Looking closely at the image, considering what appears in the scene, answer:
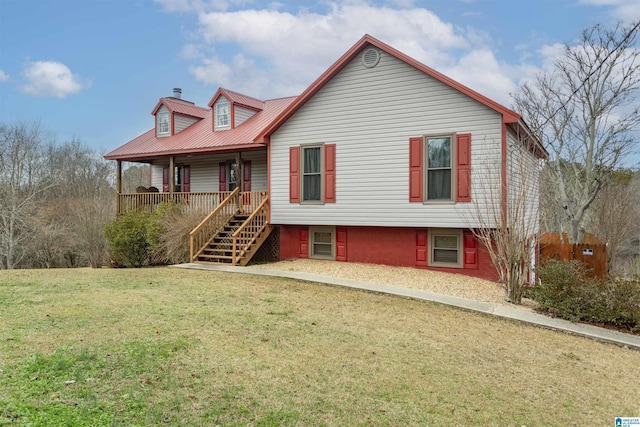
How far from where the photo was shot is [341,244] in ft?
48.7

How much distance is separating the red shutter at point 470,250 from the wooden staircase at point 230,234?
21.4 feet

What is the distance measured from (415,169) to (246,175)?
28.0ft

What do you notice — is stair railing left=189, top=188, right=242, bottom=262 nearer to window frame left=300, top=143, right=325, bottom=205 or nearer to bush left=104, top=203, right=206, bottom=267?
bush left=104, top=203, right=206, bottom=267

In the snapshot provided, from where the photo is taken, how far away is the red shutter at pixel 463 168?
40.9ft

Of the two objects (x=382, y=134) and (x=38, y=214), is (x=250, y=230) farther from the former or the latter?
(x=38, y=214)

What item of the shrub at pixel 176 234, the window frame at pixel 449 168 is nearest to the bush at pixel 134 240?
the shrub at pixel 176 234

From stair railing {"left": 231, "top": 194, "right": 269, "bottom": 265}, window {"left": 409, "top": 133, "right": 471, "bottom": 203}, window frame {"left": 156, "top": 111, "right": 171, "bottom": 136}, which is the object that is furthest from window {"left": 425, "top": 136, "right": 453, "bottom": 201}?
window frame {"left": 156, "top": 111, "right": 171, "bottom": 136}

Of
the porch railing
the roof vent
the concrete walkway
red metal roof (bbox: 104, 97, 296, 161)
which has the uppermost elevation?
the roof vent

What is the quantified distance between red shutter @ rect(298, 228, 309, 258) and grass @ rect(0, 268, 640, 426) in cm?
652

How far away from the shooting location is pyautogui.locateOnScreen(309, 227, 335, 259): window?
49.6 feet

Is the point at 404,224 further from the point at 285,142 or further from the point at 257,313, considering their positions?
the point at 257,313

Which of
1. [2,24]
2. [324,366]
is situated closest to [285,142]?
[324,366]

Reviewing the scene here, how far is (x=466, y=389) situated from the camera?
16.7ft

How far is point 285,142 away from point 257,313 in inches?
345
